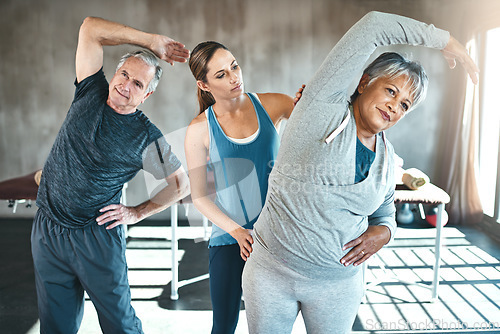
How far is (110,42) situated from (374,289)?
2547 millimetres

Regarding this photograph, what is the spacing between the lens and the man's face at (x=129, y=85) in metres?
1.53

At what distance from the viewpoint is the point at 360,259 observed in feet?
3.96

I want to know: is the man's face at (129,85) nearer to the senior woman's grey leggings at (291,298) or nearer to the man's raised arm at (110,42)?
the man's raised arm at (110,42)

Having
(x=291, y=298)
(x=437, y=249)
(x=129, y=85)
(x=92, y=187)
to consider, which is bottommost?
(x=437, y=249)

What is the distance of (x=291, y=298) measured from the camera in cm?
120

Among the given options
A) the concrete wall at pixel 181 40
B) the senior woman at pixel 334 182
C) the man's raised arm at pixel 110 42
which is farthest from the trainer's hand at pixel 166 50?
the concrete wall at pixel 181 40

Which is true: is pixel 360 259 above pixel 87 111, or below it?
below

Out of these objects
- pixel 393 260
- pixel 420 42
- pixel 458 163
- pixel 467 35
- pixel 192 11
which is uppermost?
pixel 192 11

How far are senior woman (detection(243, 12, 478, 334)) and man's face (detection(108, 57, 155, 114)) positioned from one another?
0.69m

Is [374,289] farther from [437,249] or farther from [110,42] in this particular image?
[110,42]

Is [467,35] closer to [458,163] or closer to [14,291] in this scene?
[458,163]

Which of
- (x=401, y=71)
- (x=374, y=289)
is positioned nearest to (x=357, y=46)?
(x=401, y=71)

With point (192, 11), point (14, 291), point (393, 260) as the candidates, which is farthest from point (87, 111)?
point (192, 11)

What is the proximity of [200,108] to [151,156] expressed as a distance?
0.90ft
